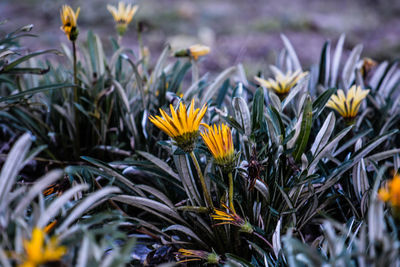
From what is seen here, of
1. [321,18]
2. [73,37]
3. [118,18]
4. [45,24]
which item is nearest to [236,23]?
[321,18]

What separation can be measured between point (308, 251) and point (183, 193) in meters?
0.49

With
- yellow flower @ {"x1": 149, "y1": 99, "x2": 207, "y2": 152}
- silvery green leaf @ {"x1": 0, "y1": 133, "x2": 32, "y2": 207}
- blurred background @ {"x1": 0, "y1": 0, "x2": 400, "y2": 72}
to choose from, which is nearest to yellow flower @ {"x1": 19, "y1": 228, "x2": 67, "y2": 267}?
silvery green leaf @ {"x1": 0, "y1": 133, "x2": 32, "y2": 207}

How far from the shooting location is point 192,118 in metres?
0.69

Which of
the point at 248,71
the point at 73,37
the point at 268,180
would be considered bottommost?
the point at 248,71

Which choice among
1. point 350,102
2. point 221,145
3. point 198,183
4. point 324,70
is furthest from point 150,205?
point 324,70

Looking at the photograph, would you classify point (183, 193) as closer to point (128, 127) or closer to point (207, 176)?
point (207, 176)

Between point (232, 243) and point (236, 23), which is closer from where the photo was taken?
point (232, 243)

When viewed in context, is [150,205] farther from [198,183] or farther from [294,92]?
[294,92]

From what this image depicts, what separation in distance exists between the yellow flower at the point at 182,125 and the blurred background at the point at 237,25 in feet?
7.47

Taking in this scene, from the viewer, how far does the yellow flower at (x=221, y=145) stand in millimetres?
714

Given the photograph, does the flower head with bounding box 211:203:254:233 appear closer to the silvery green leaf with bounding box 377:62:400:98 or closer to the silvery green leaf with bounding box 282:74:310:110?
the silvery green leaf with bounding box 282:74:310:110

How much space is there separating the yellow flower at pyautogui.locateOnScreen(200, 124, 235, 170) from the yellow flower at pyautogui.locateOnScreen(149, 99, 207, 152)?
0.11 ft

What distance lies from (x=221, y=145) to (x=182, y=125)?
3.7 inches

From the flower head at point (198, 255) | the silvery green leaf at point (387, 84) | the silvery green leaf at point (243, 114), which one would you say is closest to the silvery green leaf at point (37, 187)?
the flower head at point (198, 255)
